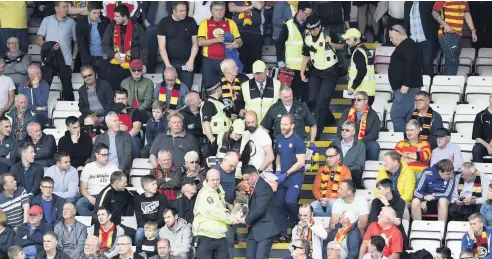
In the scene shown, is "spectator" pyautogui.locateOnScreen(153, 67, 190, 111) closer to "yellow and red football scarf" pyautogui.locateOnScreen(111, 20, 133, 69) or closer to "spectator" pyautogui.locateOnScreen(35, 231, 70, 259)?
"yellow and red football scarf" pyautogui.locateOnScreen(111, 20, 133, 69)

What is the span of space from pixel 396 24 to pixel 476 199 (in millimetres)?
3846

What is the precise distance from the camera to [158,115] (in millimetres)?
25250

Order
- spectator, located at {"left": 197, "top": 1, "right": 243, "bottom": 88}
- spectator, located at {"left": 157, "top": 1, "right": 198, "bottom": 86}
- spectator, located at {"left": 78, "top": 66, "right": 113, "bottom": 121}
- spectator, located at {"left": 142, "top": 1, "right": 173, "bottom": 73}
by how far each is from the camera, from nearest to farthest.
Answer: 1. spectator, located at {"left": 78, "top": 66, "right": 113, "bottom": 121}
2. spectator, located at {"left": 197, "top": 1, "right": 243, "bottom": 88}
3. spectator, located at {"left": 157, "top": 1, "right": 198, "bottom": 86}
4. spectator, located at {"left": 142, "top": 1, "right": 173, "bottom": 73}

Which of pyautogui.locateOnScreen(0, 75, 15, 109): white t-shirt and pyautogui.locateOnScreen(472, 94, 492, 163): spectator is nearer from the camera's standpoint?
pyautogui.locateOnScreen(472, 94, 492, 163): spectator

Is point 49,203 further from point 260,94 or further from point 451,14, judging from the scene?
point 451,14

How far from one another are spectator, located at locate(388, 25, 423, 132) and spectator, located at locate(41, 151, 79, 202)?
4.39 metres

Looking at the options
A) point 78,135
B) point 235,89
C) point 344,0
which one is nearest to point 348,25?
point 344,0

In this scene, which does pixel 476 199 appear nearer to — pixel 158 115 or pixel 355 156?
pixel 355 156

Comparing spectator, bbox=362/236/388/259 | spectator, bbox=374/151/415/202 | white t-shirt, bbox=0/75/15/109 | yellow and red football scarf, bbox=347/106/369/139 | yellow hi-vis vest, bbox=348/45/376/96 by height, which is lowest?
spectator, bbox=362/236/388/259

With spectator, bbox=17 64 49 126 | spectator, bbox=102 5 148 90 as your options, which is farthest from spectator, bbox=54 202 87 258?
spectator, bbox=102 5 148 90

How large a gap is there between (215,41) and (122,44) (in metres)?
1.37

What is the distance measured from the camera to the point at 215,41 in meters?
26.2

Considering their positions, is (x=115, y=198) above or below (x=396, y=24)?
below

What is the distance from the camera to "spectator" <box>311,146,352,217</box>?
23906mm
